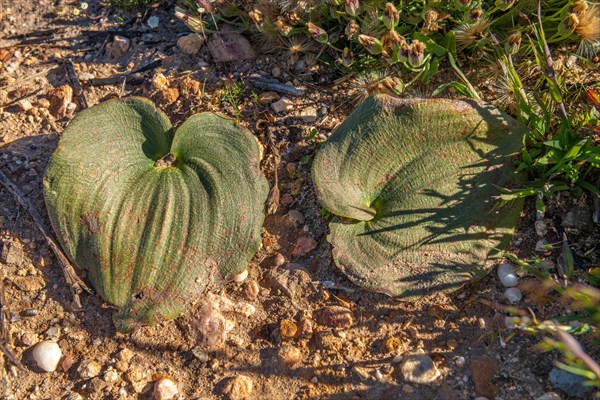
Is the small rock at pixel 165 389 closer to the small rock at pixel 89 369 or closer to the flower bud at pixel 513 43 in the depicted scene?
the small rock at pixel 89 369

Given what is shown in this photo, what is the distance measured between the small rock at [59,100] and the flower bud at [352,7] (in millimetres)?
1505

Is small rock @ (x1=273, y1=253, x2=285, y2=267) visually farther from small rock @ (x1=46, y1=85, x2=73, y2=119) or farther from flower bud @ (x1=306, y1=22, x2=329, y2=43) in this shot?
small rock @ (x1=46, y1=85, x2=73, y2=119)

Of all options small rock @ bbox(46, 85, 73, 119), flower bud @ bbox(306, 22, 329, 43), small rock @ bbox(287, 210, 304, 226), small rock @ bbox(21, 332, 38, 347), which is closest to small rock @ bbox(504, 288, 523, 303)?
small rock @ bbox(287, 210, 304, 226)

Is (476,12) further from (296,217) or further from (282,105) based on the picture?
(296,217)

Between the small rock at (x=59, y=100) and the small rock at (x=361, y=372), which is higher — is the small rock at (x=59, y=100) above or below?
above

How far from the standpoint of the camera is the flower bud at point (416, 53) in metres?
2.44

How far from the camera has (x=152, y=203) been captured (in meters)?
2.55

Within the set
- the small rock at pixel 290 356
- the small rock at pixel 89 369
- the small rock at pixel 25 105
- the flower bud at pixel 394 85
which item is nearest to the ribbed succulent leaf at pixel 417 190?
the flower bud at pixel 394 85

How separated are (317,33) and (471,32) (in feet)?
2.30

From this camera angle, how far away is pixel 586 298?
2037 millimetres

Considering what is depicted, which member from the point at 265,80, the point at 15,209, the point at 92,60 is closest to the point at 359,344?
the point at 265,80

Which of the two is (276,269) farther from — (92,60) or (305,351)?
(92,60)

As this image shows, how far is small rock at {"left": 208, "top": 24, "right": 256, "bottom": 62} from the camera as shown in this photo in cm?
302

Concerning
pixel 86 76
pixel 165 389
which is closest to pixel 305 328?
pixel 165 389
